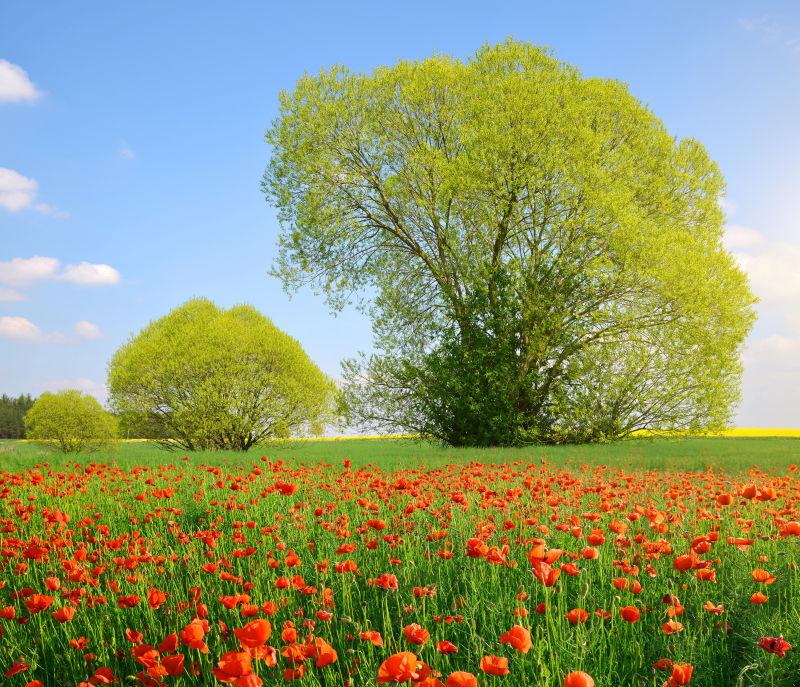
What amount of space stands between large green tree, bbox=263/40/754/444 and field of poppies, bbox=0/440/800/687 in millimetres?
13274

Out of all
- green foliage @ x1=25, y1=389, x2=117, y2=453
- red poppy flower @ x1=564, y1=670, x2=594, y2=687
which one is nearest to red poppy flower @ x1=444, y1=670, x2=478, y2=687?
red poppy flower @ x1=564, y1=670, x2=594, y2=687

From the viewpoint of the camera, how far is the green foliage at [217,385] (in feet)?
73.1

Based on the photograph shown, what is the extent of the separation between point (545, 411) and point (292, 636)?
63.8 feet

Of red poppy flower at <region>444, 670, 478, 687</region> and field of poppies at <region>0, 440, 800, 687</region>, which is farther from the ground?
red poppy flower at <region>444, 670, 478, 687</region>

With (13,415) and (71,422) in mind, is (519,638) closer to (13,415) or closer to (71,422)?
(71,422)

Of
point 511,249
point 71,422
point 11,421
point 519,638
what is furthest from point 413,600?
point 11,421

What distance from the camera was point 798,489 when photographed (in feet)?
26.3

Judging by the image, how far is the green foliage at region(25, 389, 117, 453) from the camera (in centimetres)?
2477

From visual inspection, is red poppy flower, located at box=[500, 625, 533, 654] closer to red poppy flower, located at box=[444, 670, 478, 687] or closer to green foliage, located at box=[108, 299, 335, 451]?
red poppy flower, located at box=[444, 670, 478, 687]

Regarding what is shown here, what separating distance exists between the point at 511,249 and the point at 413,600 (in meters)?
19.2

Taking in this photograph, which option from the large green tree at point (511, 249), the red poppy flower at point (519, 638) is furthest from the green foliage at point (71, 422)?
the red poppy flower at point (519, 638)

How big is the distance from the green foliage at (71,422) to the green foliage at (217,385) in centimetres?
246

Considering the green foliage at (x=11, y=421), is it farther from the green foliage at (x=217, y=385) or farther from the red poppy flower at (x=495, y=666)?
the red poppy flower at (x=495, y=666)

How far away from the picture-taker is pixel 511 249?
22.1 meters
